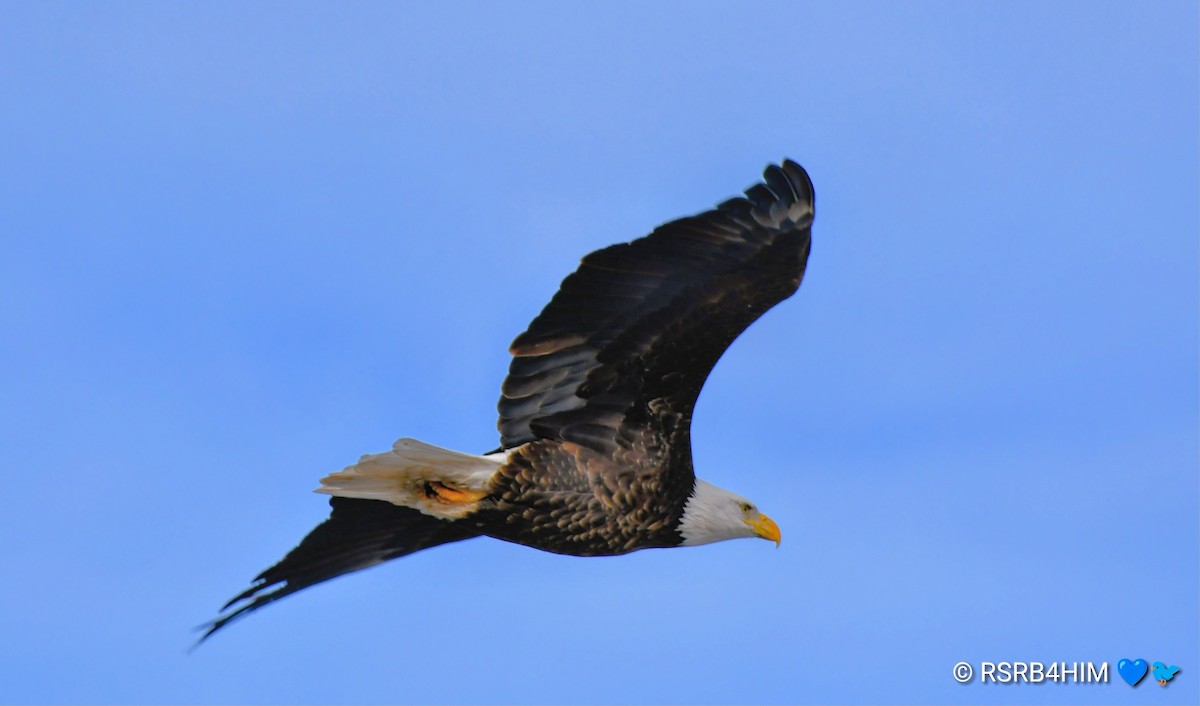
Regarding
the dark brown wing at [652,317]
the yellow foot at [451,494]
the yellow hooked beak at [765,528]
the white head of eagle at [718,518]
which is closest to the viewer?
the dark brown wing at [652,317]

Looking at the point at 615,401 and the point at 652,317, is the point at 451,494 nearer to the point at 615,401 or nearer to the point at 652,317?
the point at 615,401

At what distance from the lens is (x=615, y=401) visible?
13.0 m

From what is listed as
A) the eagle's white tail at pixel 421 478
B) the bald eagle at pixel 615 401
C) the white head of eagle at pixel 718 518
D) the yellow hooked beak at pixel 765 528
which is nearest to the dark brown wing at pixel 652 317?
the bald eagle at pixel 615 401

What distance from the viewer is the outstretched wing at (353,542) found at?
525 inches

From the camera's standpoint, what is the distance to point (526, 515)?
13.0 metres

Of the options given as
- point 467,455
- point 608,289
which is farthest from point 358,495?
point 608,289

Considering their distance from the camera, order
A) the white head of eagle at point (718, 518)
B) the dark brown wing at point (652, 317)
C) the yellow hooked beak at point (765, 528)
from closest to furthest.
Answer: the dark brown wing at point (652, 317) < the white head of eagle at point (718, 518) < the yellow hooked beak at point (765, 528)

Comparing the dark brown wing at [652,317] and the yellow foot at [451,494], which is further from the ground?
the dark brown wing at [652,317]

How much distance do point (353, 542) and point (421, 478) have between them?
935mm

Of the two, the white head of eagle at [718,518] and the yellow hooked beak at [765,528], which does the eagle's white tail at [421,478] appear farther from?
the yellow hooked beak at [765,528]

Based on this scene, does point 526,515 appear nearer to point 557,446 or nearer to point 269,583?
point 557,446

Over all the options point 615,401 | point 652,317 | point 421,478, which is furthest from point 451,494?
point 652,317

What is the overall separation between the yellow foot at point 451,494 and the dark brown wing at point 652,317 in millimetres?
361

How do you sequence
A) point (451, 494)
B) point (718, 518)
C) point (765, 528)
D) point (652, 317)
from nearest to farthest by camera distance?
point (652, 317) → point (451, 494) → point (718, 518) → point (765, 528)
